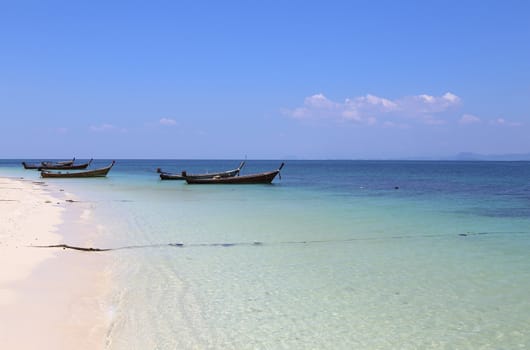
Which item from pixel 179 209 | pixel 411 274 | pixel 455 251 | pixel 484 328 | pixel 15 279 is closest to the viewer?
pixel 484 328

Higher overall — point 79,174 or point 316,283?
point 316,283

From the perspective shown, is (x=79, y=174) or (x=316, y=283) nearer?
(x=316, y=283)

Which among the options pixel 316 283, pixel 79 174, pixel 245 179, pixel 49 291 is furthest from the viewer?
pixel 79 174

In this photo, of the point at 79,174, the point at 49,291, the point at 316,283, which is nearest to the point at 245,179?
the point at 79,174

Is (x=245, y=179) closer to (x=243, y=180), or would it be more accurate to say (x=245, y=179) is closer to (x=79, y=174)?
(x=243, y=180)

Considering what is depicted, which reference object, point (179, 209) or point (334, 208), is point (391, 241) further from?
point (179, 209)

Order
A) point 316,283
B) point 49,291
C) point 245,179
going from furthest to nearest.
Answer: point 245,179 → point 316,283 → point 49,291

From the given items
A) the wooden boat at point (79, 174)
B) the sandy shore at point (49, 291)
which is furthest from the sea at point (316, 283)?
the wooden boat at point (79, 174)

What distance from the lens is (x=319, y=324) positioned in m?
5.76

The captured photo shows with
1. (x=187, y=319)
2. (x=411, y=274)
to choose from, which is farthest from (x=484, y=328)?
(x=187, y=319)

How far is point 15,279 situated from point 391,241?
26.8 feet

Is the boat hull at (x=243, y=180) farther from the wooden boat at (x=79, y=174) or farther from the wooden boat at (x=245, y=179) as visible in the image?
the wooden boat at (x=79, y=174)

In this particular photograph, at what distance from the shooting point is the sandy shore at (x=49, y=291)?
16.0 ft

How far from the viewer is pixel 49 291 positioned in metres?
6.48
